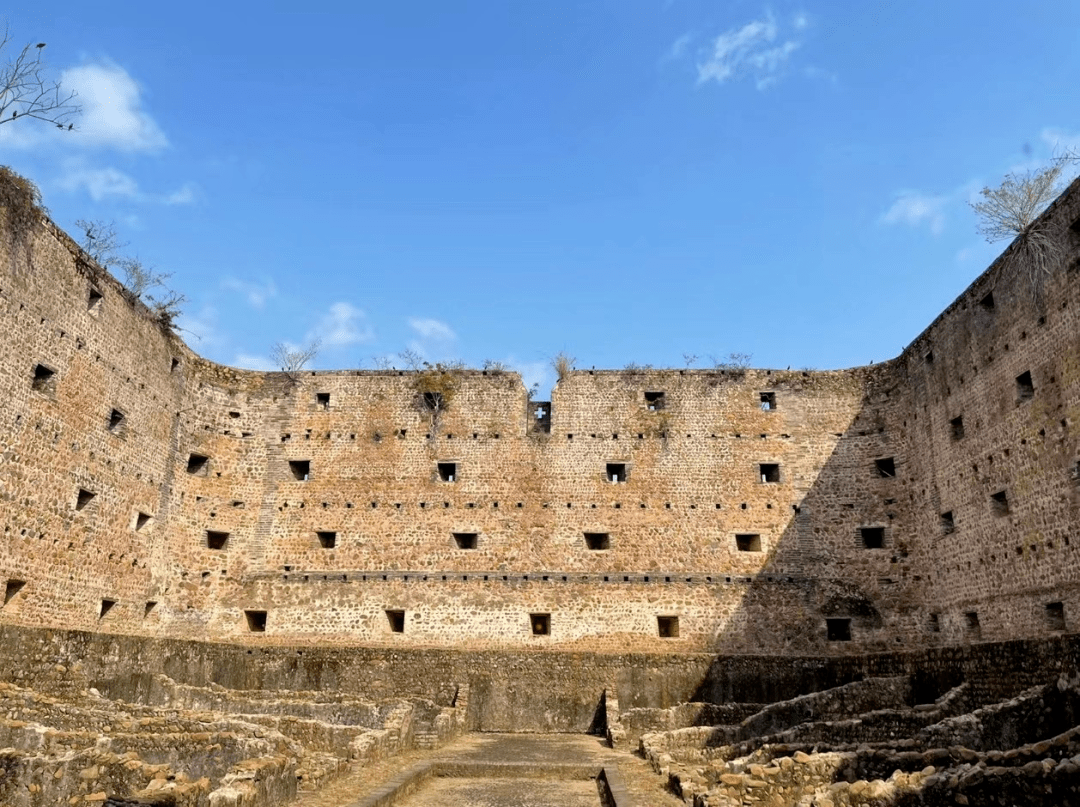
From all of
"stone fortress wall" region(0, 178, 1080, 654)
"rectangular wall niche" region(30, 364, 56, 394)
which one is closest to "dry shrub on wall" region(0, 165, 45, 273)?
"stone fortress wall" region(0, 178, 1080, 654)

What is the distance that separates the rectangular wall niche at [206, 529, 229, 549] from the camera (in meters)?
19.8

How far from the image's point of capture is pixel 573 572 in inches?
762

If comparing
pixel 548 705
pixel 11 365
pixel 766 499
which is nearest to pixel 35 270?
pixel 11 365

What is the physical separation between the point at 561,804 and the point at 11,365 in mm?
13379

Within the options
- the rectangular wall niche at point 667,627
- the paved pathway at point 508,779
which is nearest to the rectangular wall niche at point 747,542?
the rectangular wall niche at point 667,627

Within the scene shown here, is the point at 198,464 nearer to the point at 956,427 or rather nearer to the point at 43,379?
the point at 43,379

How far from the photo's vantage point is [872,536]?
19.5 metres

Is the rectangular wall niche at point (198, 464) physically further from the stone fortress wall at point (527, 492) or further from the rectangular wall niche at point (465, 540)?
the rectangular wall niche at point (465, 540)

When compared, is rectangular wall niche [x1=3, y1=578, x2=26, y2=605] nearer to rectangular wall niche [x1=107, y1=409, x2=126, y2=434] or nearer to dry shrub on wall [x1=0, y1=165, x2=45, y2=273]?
rectangular wall niche [x1=107, y1=409, x2=126, y2=434]

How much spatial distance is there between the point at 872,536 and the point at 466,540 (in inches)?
430

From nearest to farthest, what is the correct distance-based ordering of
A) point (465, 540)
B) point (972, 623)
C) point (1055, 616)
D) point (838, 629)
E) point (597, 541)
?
point (1055, 616) < point (972, 623) < point (838, 629) < point (597, 541) < point (465, 540)

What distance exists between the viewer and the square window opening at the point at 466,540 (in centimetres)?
1989

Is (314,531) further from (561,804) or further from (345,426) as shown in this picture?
(561,804)

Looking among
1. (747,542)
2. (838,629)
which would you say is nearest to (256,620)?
(747,542)
